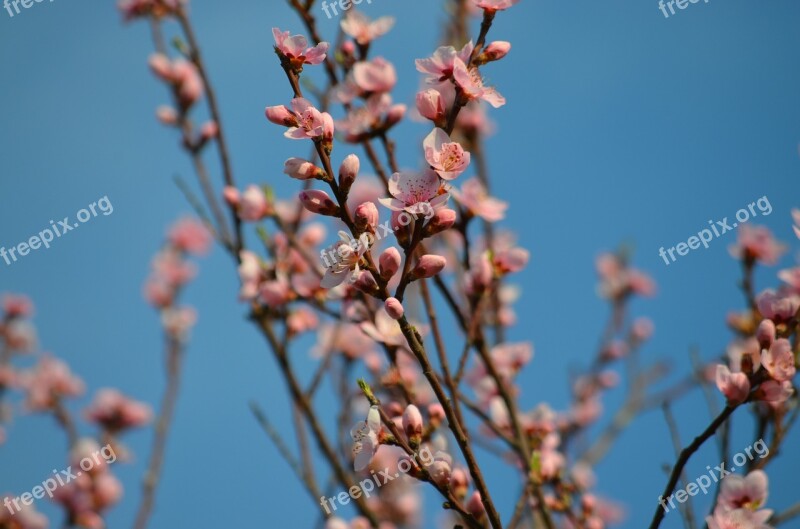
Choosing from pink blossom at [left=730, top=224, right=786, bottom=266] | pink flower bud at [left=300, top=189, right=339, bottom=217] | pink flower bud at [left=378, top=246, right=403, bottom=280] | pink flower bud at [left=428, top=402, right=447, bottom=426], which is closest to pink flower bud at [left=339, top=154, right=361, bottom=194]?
pink flower bud at [left=300, top=189, right=339, bottom=217]

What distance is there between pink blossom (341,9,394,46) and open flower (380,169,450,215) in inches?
36.0

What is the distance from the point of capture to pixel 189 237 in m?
4.79

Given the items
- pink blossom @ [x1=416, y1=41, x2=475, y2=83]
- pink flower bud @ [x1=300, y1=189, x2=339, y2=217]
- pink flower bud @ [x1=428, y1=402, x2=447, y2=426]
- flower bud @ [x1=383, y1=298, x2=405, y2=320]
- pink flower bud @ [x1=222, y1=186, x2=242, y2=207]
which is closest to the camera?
flower bud @ [x1=383, y1=298, x2=405, y2=320]

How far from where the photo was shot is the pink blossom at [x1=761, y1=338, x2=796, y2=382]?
133 centimetres

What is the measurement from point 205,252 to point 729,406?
4.14m

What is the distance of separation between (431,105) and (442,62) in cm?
14

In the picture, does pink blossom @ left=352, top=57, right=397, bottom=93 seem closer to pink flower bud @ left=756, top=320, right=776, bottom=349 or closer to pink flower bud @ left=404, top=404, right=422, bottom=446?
pink flower bud @ left=404, top=404, right=422, bottom=446

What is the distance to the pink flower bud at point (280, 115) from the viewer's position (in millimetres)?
1190

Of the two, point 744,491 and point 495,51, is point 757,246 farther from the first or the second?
point 495,51

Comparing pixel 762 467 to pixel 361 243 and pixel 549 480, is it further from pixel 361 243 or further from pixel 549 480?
pixel 361 243

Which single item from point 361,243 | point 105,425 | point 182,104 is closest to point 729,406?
point 361,243

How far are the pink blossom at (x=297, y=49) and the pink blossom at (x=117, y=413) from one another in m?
3.40

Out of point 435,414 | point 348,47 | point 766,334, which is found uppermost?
point 348,47

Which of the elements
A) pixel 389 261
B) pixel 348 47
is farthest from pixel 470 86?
pixel 348 47
